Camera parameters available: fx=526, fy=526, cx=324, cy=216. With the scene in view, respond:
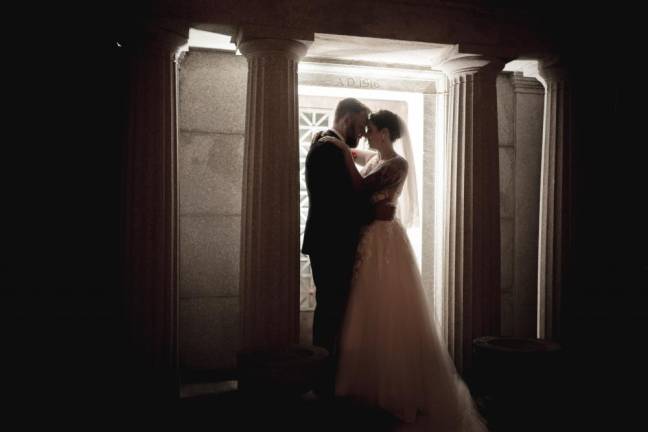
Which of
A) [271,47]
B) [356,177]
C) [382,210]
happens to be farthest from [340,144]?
[271,47]

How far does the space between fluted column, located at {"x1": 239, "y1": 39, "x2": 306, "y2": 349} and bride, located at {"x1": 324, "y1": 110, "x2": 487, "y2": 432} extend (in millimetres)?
722

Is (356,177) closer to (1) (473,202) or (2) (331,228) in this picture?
(2) (331,228)

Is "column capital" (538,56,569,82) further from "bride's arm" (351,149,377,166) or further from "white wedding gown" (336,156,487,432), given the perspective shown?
"white wedding gown" (336,156,487,432)

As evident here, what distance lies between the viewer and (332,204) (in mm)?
5922

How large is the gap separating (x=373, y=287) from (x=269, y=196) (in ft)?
4.88

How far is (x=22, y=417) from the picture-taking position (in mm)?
5410

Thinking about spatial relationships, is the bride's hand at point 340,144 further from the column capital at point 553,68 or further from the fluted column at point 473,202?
the column capital at point 553,68

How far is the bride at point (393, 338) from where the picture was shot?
17.5 feet

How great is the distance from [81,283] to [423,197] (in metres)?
4.85

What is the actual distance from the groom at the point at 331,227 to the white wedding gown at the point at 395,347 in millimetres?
171

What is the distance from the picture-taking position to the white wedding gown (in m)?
5.32

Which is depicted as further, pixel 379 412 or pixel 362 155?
pixel 362 155

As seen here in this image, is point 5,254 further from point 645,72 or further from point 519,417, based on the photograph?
point 645,72

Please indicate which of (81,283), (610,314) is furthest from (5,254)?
(610,314)
